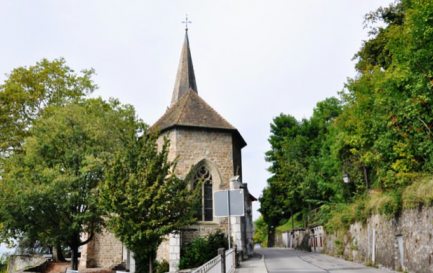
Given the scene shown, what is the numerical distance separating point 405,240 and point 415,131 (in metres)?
4.92

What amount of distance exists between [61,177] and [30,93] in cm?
891

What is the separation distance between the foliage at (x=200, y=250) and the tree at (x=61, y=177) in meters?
4.83

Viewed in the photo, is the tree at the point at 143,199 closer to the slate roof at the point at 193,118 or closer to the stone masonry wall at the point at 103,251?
the slate roof at the point at 193,118

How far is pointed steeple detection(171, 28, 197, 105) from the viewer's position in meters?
33.3

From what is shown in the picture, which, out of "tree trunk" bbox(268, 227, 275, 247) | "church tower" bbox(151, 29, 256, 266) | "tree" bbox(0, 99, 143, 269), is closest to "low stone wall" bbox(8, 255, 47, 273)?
"tree" bbox(0, 99, 143, 269)

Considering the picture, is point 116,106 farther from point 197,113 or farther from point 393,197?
point 393,197

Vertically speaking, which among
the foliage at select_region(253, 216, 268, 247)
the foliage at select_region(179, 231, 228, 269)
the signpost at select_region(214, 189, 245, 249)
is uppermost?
the signpost at select_region(214, 189, 245, 249)

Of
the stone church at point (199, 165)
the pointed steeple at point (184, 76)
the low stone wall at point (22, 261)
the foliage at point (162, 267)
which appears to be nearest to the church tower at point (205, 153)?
the stone church at point (199, 165)

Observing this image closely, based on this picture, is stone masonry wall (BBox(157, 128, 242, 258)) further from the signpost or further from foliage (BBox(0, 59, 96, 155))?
the signpost

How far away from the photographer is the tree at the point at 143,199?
590 inches

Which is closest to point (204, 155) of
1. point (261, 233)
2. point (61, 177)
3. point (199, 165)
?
point (199, 165)

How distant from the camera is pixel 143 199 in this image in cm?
1483

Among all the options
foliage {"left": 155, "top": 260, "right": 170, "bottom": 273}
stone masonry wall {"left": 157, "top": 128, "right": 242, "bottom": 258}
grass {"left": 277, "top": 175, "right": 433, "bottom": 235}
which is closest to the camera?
grass {"left": 277, "top": 175, "right": 433, "bottom": 235}

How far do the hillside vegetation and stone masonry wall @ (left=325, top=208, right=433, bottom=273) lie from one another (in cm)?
55
